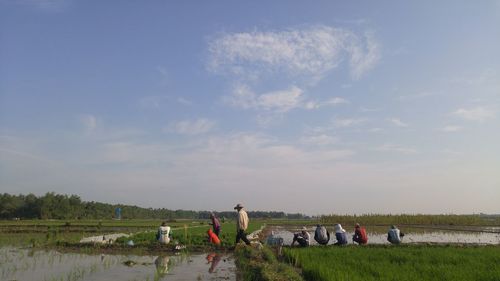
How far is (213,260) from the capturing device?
12969 millimetres

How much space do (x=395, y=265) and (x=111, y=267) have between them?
7.08 m

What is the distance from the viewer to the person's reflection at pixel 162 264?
1035 cm

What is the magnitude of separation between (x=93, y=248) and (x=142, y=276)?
7.70 meters

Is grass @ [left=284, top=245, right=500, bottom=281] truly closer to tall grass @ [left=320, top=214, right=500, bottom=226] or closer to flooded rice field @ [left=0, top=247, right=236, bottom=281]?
flooded rice field @ [left=0, top=247, right=236, bottom=281]

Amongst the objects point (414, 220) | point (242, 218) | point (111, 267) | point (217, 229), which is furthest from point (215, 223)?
point (414, 220)

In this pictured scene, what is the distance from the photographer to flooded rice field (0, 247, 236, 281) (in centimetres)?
966

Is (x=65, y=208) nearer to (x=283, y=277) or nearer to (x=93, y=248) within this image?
(x=93, y=248)

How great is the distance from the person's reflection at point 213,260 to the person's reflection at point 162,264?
45.2 inches

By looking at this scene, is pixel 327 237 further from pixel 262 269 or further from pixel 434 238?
pixel 434 238

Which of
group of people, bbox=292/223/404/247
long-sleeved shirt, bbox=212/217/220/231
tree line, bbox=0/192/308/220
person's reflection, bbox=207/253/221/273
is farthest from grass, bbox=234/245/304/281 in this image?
tree line, bbox=0/192/308/220

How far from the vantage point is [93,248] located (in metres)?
16.4

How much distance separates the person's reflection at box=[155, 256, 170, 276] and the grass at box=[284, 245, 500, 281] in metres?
3.34

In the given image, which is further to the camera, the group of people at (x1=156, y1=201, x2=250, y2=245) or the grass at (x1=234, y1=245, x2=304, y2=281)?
the group of people at (x1=156, y1=201, x2=250, y2=245)

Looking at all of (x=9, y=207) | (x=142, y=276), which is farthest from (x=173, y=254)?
(x=9, y=207)
